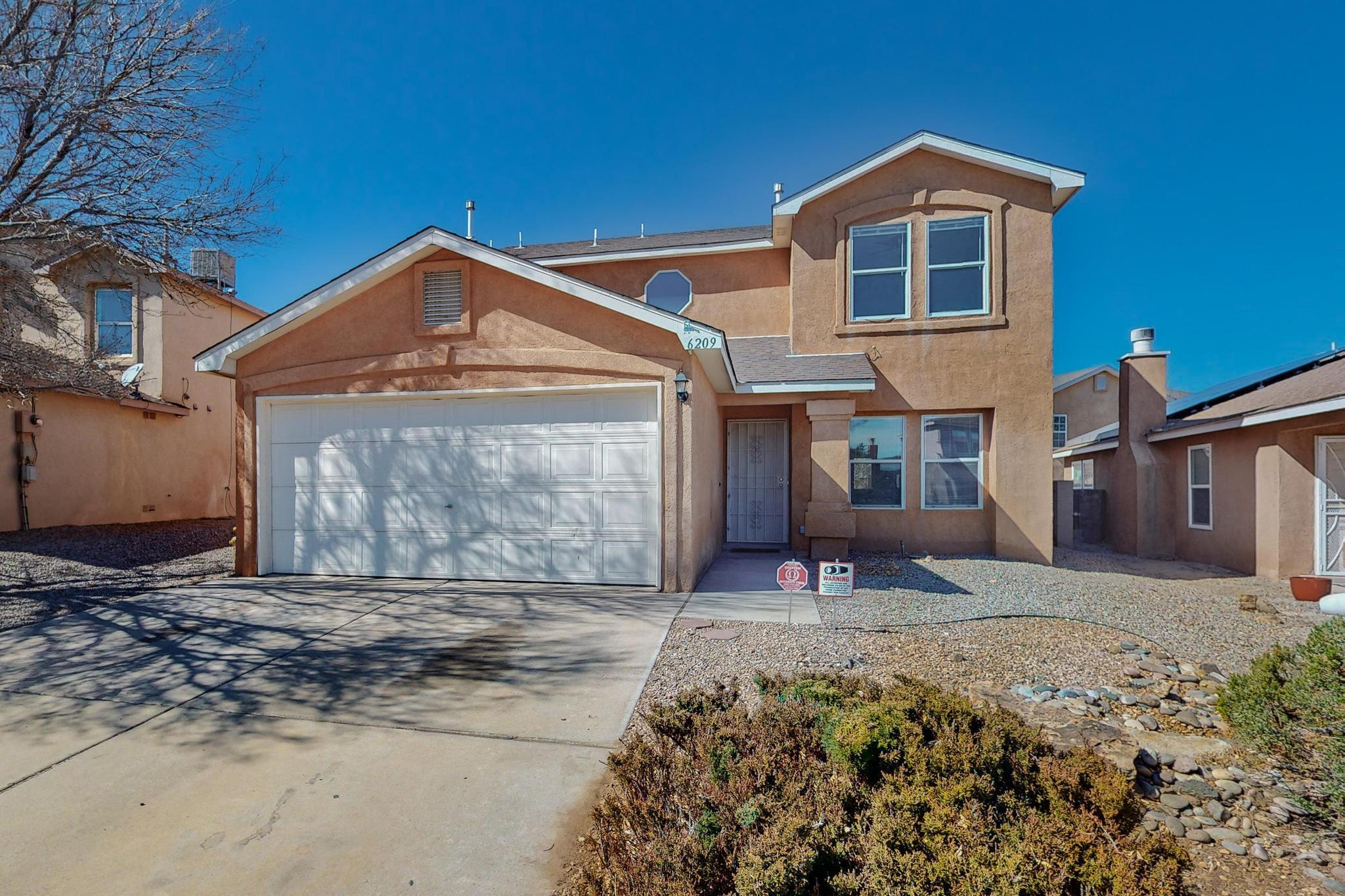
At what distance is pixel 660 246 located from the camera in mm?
12039

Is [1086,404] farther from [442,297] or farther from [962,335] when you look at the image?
[442,297]

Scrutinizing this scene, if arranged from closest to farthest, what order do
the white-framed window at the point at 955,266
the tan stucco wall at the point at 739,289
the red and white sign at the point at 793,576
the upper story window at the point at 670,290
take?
the red and white sign at the point at 793,576
the white-framed window at the point at 955,266
the tan stucco wall at the point at 739,289
the upper story window at the point at 670,290

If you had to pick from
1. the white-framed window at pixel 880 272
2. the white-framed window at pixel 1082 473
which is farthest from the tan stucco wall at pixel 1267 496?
the white-framed window at pixel 1082 473

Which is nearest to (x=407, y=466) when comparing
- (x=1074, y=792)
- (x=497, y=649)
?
(x=497, y=649)

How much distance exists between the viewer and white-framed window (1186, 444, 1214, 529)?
1044 cm

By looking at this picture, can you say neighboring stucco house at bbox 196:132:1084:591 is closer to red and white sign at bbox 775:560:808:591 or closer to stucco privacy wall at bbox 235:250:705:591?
stucco privacy wall at bbox 235:250:705:591

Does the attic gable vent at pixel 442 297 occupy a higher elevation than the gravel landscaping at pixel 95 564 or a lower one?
higher

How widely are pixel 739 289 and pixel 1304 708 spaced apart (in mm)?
10048

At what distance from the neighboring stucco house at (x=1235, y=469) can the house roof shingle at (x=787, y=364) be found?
20.3 feet

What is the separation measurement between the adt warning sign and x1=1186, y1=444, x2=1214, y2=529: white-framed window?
9.15 meters

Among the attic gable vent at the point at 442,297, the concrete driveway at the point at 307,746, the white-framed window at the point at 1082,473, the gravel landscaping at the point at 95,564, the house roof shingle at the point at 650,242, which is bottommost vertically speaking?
the concrete driveway at the point at 307,746

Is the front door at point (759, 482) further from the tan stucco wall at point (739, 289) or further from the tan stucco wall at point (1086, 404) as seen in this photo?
the tan stucco wall at point (1086, 404)

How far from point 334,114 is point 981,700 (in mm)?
11961

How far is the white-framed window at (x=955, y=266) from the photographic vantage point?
33.8 feet
